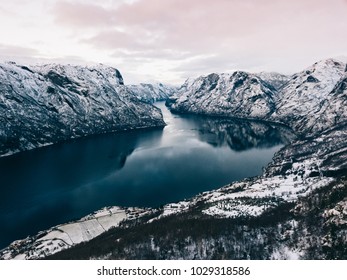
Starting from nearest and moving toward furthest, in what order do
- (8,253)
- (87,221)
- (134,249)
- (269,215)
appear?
(134,249) → (8,253) → (269,215) → (87,221)

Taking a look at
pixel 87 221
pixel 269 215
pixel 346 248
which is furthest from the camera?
pixel 87 221

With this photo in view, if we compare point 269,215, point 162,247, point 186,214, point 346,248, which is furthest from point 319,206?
point 162,247

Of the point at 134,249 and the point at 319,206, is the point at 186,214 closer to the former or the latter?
the point at 134,249
